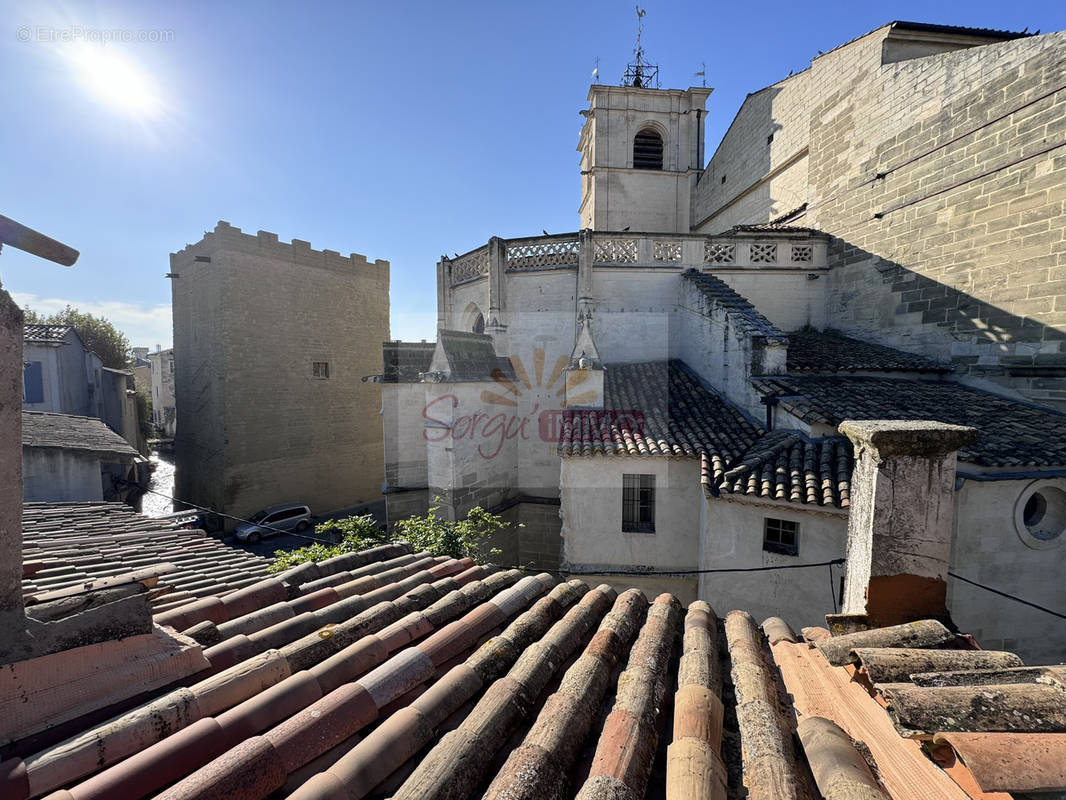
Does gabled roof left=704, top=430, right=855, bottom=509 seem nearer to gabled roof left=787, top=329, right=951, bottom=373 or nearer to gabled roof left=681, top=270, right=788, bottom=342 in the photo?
gabled roof left=681, top=270, right=788, bottom=342

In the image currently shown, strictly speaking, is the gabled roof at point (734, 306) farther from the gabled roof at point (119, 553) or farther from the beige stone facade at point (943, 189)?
the gabled roof at point (119, 553)

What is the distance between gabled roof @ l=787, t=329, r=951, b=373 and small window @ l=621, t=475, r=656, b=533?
3925 mm

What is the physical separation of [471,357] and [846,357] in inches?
332

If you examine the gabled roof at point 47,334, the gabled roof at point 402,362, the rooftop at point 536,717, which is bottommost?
the rooftop at point 536,717

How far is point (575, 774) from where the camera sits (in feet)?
6.01

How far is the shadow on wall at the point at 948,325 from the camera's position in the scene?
761 centimetres

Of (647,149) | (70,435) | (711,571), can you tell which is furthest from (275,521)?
(647,149)

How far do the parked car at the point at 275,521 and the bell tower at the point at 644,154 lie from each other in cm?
1520

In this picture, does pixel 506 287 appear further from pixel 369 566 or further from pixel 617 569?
pixel 369 566

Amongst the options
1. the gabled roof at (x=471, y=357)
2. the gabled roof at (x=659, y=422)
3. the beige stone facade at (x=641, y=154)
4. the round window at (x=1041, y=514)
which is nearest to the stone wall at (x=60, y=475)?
the gabled roof at (x=471, y=357)

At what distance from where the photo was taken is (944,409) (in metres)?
7.43

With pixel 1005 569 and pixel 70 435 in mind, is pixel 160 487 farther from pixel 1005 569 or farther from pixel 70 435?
pixel 1005 569

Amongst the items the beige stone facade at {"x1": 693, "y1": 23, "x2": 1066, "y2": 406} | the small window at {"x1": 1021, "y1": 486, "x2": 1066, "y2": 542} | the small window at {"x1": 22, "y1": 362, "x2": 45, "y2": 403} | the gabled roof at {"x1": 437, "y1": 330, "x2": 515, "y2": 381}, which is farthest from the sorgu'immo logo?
the small window at {"x1": 22, "y1": 362, "x2": 45, "y2": 403}

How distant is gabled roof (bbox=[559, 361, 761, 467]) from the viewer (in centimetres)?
809
